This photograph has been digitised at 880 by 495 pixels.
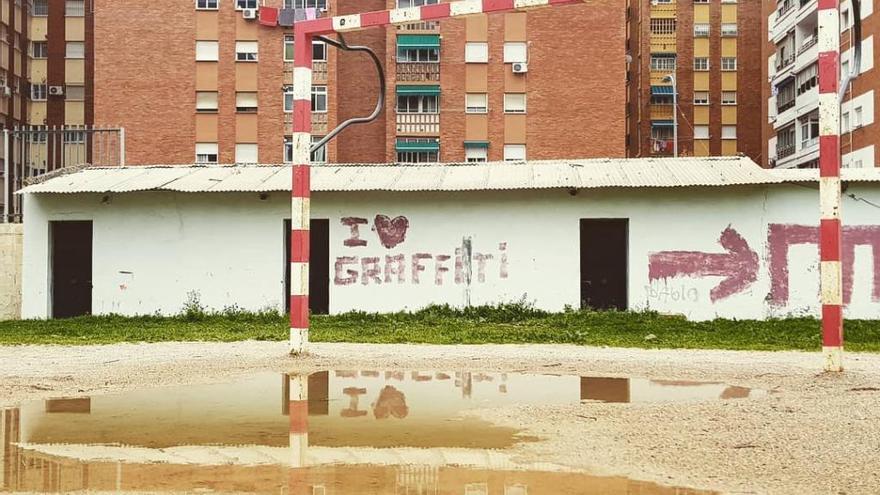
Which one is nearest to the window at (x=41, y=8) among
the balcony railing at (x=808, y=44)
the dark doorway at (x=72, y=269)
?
the dark doorway at (x=72, y=269)

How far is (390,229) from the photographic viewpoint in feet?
74.9

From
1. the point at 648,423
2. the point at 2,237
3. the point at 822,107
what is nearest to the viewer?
the point at 648,423

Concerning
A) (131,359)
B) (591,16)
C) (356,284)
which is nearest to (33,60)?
(591,16)

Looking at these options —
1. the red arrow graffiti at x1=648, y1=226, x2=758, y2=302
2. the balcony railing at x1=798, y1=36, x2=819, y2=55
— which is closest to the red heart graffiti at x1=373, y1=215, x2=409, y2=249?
the red arrow graffiti at x1=648, y1=226, x2=758, y2=302

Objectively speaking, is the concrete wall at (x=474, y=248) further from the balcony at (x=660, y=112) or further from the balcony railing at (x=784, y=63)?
the balcony at (x=660, y=112)

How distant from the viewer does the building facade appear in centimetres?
5266

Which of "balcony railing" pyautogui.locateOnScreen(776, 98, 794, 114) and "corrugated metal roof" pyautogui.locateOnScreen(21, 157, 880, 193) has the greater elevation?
"balcony railing" pyautogui.locateOnScreen(776, 98, 794, 114)

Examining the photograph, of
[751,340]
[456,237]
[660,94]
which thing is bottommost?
[751,340]

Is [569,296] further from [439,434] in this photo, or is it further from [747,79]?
[747,79]

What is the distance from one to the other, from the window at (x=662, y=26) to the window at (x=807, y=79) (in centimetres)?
1522

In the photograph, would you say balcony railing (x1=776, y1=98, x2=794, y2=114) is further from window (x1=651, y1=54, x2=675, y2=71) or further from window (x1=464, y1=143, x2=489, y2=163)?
window (x1=464, y1=143, x2=489, y2=163)

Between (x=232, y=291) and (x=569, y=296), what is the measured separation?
7974 mm

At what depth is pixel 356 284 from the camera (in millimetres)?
22984

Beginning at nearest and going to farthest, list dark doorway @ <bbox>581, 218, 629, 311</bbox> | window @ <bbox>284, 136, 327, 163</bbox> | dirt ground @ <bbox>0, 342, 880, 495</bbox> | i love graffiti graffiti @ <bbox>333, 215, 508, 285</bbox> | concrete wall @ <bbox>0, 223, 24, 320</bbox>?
dirt ground @ <bbox>0, 342, 880, 495</bbox>
i love graffiti graffiti @ <bbox>333, 215, 508, 285</bbox>
concrete wall @ <bbox>0, 223, 24, 320</bbox>
dark doorway @ <bbox>581, 218, 629, 311</bbox>
window @ <bbox>284, 136, 327, 163</bbox>
